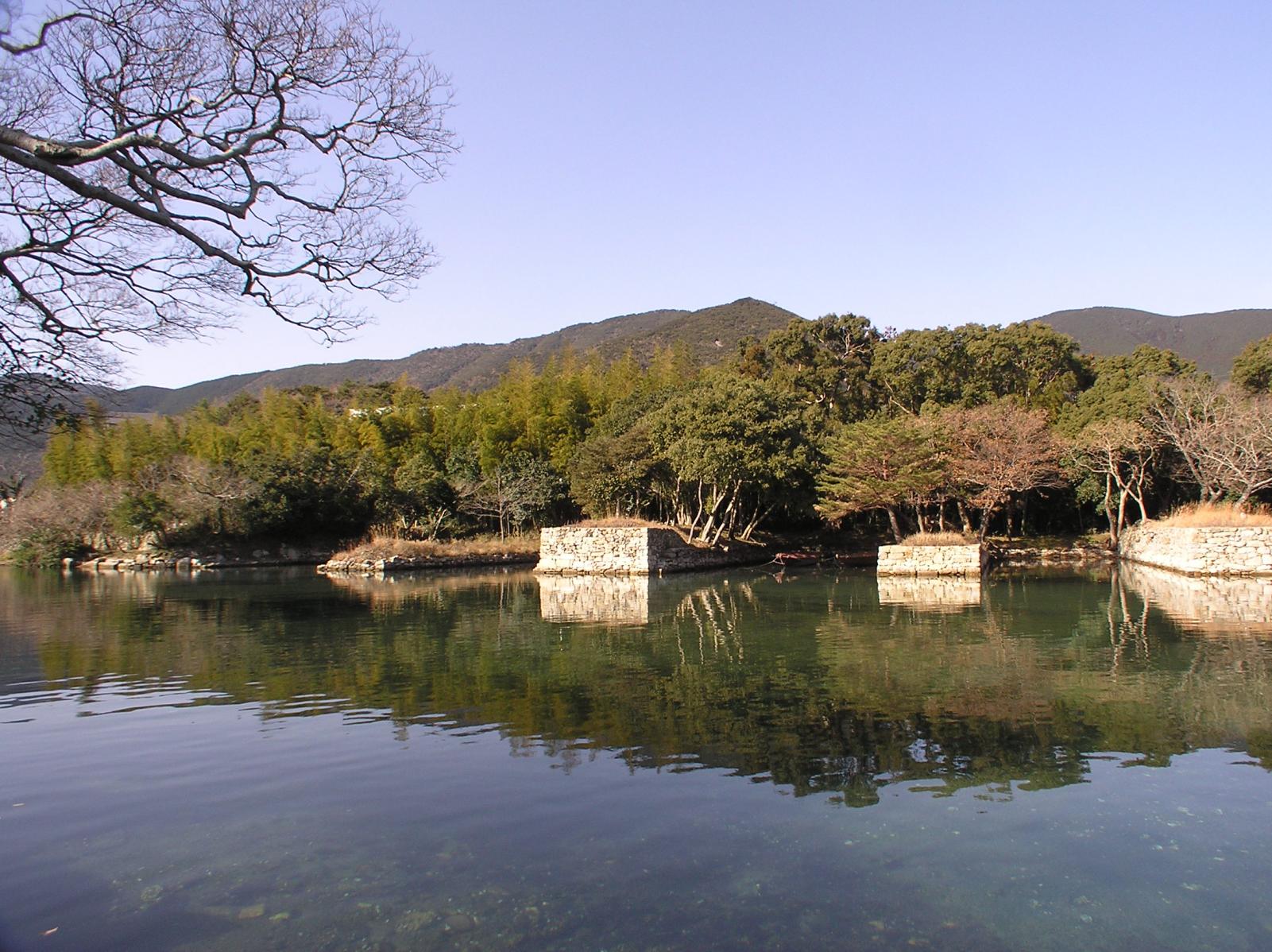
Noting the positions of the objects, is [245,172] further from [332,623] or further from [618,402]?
[618,402]

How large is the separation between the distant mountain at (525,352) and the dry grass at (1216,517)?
5026 centimetres

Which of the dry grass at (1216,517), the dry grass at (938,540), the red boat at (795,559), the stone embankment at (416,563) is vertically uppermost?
the dry grass at (1216,517)

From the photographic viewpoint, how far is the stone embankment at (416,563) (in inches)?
1183

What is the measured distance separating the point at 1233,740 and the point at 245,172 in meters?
8.03

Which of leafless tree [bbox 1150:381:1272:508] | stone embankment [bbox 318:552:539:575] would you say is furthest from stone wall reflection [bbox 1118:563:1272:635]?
stone embankment [bbox 318:552:539:575]

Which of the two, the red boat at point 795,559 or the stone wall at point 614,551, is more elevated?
the stone wall at point 614,551

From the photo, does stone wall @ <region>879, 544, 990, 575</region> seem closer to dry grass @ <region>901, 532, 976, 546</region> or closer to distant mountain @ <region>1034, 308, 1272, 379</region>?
dry grass @ <region>901, 532, 976, 546</region>

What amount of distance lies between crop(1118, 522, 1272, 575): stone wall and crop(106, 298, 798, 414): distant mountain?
5223 centimetres

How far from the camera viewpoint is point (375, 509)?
123 feet

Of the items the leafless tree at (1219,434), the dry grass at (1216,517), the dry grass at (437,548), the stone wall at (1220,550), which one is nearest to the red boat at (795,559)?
the dry grass at (437,548)

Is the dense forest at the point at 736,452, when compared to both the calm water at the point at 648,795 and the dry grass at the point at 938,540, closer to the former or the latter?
the dry grass at the point at 938,540

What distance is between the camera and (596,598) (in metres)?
19.8

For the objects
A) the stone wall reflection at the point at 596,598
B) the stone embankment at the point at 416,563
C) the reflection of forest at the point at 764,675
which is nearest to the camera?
the reflection of forest at the point at 764,675

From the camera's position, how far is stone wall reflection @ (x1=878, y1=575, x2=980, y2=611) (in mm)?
16703
